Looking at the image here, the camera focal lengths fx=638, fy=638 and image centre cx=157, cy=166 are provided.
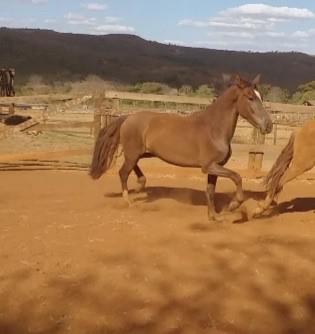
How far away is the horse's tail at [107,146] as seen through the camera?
9.38 m

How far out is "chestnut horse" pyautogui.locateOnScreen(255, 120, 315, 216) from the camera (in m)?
8.18

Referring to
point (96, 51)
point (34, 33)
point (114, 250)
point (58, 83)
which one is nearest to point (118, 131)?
point (114, 250)

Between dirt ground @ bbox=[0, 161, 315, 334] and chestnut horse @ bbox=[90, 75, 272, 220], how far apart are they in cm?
62

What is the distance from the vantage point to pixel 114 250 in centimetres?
623

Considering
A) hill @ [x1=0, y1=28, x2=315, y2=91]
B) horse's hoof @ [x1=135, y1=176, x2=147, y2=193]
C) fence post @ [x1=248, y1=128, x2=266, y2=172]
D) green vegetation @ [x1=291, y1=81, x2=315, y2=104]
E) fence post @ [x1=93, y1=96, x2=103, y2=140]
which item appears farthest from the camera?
hill @ [x1=0, y1=28, x2=315, y2=91]

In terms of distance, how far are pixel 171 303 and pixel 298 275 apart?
1346 millimetres

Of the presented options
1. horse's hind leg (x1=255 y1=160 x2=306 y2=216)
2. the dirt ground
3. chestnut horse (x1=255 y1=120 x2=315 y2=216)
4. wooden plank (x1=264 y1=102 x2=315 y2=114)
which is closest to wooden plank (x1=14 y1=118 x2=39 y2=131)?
the dirt ground

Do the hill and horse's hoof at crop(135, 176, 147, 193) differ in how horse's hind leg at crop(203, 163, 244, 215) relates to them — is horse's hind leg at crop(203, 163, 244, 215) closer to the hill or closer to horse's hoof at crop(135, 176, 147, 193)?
horse's hoof at crop(135, 176, 147, 193)

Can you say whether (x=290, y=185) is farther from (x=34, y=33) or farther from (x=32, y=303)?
(x=34, y=33)

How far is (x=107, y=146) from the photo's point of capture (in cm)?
942

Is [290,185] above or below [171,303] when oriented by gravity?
below

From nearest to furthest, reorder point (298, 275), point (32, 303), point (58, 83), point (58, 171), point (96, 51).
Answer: point (32, 303)
point (298, 275)
point (58, 171)
point (58, 83)
point (96, 51)

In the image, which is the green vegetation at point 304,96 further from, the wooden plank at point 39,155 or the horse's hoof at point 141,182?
the horse's hoof at point 141,182

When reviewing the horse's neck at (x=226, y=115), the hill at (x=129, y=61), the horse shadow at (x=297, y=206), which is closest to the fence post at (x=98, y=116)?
the horse shadow at (x=297, y=206)
